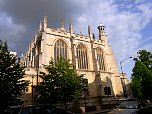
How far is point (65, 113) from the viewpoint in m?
8.58

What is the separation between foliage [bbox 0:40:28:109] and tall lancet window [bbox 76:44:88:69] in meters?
21.2

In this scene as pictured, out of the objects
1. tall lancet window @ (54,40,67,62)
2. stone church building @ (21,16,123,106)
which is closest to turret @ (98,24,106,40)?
stone church building @ (21,16,123,106)

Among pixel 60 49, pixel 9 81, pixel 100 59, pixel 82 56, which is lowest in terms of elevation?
pixel 9 81

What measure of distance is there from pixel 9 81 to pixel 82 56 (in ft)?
79.1

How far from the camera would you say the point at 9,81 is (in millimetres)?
18281

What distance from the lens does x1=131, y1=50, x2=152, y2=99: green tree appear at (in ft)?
115

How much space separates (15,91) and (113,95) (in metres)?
26.7

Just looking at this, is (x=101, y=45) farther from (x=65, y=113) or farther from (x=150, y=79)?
(x=65, y=113)

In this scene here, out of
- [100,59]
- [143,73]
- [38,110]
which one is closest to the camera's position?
[38,110]

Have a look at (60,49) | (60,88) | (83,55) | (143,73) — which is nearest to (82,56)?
(83,55)

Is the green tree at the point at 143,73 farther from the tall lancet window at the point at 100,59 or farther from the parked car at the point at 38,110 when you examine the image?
the parked car at the point at 38,110

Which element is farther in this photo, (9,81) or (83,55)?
(83,55)

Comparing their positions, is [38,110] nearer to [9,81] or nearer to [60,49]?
[9,81]

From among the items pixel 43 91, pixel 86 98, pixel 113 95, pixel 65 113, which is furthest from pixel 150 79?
pixel 65 113
